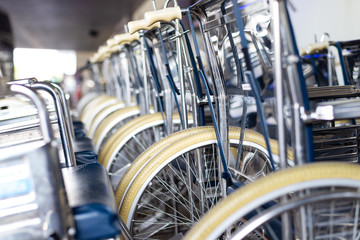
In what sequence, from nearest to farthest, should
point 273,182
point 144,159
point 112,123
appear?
point 273,182, point 144,159, point 112,123

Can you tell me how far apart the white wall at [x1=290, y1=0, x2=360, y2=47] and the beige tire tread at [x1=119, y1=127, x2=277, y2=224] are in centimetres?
114

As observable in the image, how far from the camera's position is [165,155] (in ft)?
4.51

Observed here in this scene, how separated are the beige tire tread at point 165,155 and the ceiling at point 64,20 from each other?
447cm

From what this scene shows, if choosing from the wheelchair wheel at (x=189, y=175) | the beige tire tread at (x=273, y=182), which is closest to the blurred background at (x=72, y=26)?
the beige tire tread at (x=273, y=182)

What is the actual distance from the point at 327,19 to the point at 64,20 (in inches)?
393

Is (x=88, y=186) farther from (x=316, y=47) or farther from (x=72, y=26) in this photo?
(x=72, y=26)

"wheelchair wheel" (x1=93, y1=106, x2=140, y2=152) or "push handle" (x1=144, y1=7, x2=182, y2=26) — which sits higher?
"push handle" (x1=144, y1=7, x2=182, y2=26)

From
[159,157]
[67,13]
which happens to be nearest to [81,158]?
[159,157]

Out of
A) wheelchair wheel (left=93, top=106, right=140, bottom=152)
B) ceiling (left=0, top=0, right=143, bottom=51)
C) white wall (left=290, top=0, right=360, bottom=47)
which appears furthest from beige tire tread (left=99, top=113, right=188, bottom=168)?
ceiling (left=0, top=0, right=143, bottom=51)

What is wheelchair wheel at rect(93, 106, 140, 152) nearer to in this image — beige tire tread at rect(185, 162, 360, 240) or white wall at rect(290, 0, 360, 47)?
white wall at rect(290, 0, 360, 47)

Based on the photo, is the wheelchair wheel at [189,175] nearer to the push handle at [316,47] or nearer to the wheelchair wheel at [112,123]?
the wheelchair wheel at [112,123]

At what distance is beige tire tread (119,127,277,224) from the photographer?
4.50 ft

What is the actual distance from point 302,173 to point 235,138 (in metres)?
0.56

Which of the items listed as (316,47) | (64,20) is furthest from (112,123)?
(64,20)
